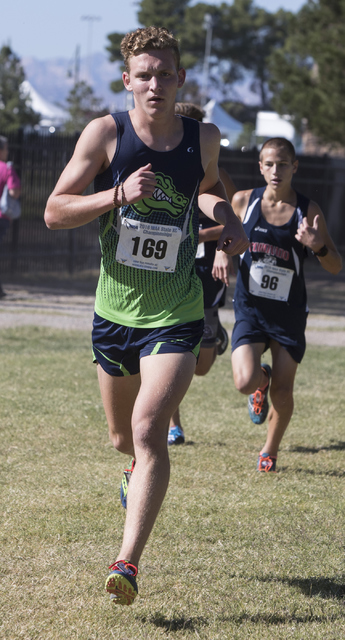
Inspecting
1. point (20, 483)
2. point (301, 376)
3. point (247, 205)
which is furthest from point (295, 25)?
point (20, 483)

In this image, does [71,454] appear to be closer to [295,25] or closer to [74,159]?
[74,159]

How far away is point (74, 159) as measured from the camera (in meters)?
3.54

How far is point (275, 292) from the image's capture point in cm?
550

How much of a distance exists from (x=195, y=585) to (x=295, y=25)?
75.5 ft

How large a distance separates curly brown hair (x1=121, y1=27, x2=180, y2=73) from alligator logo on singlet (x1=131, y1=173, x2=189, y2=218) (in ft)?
1.82

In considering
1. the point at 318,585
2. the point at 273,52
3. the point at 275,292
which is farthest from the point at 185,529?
the point at 273,52

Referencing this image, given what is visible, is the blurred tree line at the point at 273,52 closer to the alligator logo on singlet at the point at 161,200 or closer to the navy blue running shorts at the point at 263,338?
the navy blue running shorts at the point at 263,338

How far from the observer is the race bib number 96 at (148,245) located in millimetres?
3562

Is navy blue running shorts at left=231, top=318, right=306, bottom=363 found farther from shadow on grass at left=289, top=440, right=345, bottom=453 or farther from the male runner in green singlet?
the male runner in green singlet

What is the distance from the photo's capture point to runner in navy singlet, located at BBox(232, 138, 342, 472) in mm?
5430

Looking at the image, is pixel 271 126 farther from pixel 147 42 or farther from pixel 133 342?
pixel 133 342

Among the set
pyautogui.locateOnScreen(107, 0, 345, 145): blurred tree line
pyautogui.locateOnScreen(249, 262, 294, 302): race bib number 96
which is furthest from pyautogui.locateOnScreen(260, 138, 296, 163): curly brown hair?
pyautogui.locateOnScreen(107, 0, 345, 145): blurred tree line

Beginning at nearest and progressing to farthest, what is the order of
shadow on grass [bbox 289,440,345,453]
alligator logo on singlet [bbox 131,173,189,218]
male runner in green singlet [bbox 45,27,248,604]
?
male runner in green singlet [bbox 45,27,248,604] < alligator logo on singlet [bbox 131,173,189,218] < shadow on grass [bbox 289,440,345,453]

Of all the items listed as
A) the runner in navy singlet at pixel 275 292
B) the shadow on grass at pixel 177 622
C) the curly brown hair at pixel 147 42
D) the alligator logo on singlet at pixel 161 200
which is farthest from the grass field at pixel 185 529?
the curly brown hair at pixel 147 42
